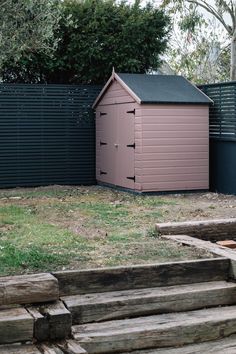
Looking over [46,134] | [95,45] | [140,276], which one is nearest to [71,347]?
[140,276]

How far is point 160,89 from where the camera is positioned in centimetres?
1149

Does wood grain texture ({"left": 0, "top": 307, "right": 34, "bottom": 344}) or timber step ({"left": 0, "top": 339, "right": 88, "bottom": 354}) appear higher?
wood grain texture ({"left": 0, "top": 307, "right": 34, "bottom": 344})

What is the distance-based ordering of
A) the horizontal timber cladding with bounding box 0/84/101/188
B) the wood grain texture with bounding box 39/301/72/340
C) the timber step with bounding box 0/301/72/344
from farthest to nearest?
the horizontal timber cladding with bounding box 0/84/101/188 < the wood grain texture with bounding box 39/301/72/340 < the timber step with bounding box 0/301/72/344

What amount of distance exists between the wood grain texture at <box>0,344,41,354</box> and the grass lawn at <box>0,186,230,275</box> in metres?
0.82

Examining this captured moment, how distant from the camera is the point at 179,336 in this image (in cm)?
458

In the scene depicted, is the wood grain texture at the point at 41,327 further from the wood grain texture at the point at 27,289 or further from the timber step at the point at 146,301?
the timber step at the point at 146,301

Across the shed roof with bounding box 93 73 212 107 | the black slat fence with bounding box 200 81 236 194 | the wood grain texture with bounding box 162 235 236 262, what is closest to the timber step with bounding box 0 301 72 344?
the wood grain texture with bounding box 162 235 236 262

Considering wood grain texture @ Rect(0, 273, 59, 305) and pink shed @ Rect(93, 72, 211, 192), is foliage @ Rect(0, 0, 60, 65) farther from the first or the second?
wood grain texture @ Rect(0, 273, 59, 305)

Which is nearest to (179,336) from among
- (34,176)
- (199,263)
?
(199,263)

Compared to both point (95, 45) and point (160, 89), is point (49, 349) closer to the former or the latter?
point (160, 89)

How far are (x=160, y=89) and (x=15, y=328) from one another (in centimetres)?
791

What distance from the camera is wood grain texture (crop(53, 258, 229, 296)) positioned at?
15.9 feet

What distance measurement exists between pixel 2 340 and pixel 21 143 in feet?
28.4

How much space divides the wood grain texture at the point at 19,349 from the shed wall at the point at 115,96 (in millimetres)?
7527
